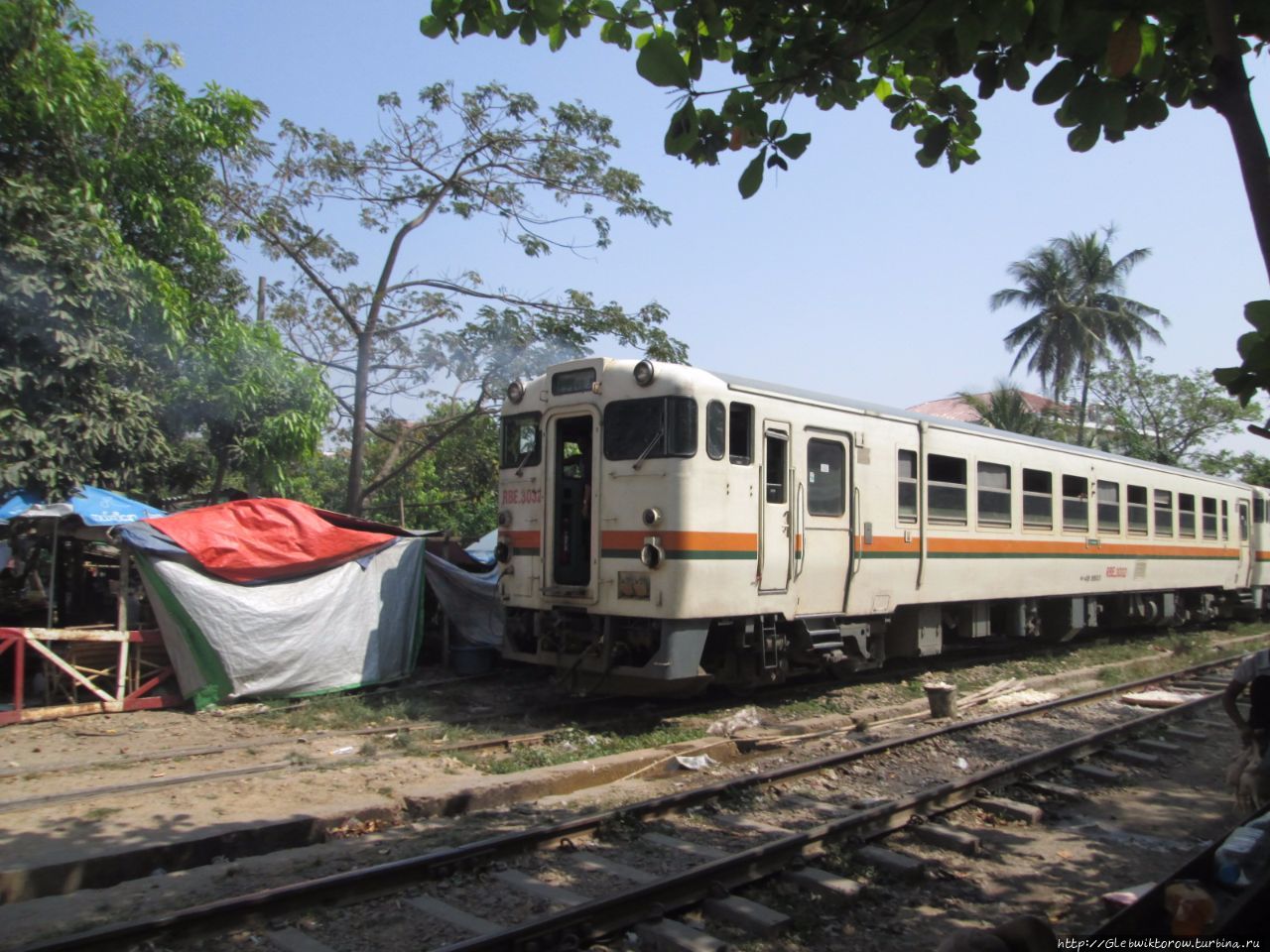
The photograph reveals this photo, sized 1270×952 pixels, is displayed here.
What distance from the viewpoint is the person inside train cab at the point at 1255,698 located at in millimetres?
5031

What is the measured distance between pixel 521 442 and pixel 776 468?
2.72 m

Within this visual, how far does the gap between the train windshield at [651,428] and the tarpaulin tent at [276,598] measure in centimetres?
342

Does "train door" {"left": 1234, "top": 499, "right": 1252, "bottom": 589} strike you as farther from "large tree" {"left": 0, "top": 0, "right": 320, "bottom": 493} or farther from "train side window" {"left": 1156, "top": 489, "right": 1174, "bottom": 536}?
"large tree" {"left": 0, "top": 0, "right": 320, "bottom": 493}

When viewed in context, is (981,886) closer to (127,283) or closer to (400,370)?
(127,283)

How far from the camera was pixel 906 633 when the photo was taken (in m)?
11.3

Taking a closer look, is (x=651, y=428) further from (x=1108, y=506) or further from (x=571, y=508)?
(x=1108, y=506)

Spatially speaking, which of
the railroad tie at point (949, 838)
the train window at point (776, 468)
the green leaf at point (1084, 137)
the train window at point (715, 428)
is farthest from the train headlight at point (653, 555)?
the green leaf at point (1084, 137)

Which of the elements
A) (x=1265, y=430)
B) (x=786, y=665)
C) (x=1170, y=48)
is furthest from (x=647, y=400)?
(x=1265, y=430)

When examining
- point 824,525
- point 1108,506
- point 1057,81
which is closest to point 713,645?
point 824,525

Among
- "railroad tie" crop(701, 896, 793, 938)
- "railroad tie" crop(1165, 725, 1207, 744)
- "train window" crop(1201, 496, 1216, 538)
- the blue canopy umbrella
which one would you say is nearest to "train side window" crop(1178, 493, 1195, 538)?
"train window" crop(1201, 496, 1216, 538)

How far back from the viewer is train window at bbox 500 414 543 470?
31.8ft

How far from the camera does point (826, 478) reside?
9.77 m

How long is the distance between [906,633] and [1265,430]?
28.3 ft

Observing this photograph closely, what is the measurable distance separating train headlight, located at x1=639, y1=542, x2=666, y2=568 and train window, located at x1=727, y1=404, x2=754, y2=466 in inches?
45.2
